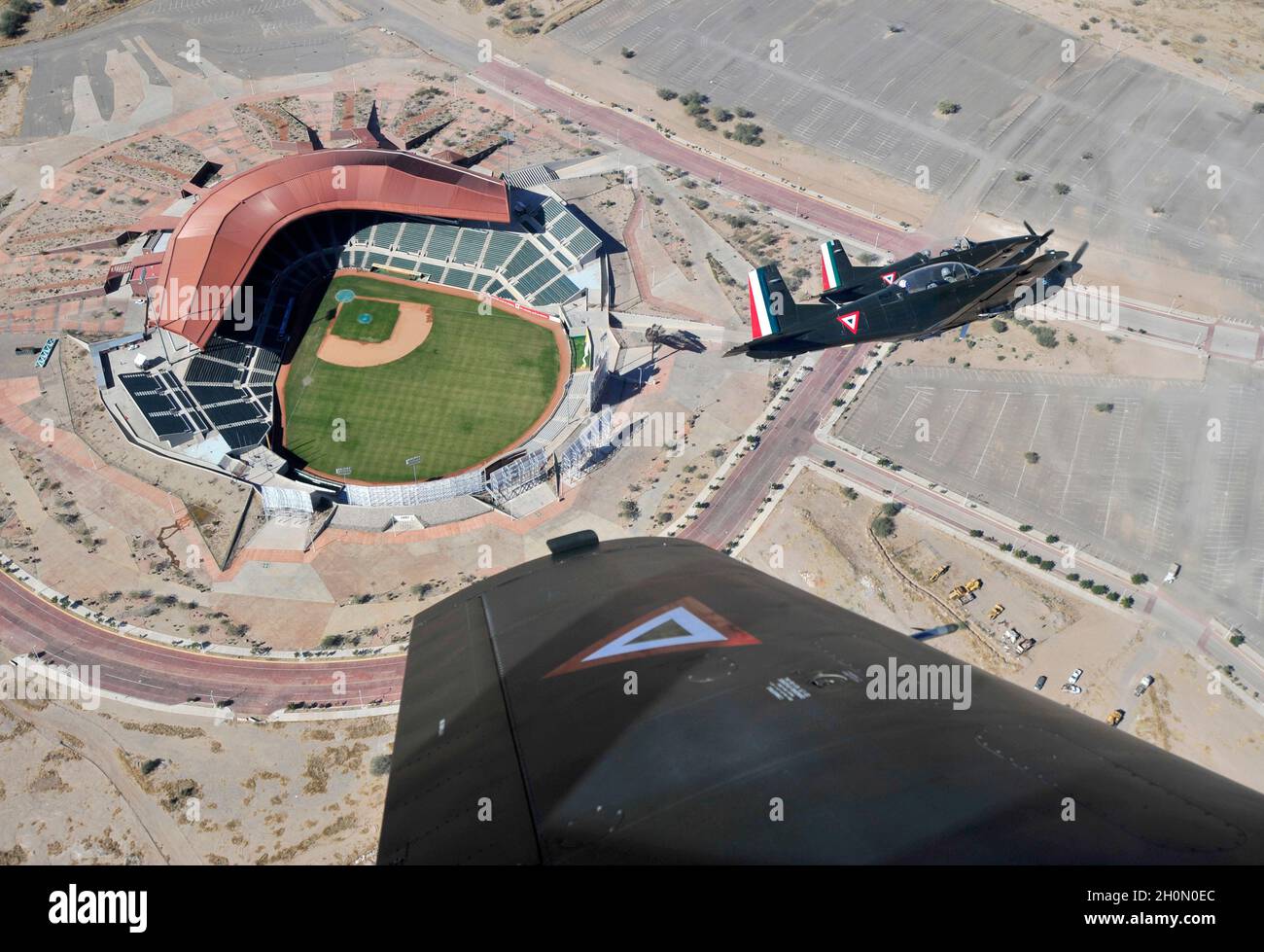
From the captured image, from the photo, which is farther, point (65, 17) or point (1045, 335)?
point (65, 17)

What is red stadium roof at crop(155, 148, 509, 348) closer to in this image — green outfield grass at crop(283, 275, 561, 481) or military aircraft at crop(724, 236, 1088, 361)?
green outfield grass at crop(283, 275, 561, 481)

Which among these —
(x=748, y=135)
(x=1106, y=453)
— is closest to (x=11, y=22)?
(x=748, y=135)

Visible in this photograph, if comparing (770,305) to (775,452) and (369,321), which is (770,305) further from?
(369,321)

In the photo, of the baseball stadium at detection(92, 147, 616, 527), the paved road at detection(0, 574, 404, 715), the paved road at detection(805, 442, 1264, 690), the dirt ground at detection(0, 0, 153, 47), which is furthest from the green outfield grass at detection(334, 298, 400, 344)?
the dirt ground at detection(0, 0, 153, 47)

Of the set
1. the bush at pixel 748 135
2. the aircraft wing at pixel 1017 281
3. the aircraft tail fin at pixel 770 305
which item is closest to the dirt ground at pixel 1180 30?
the bush at pixel 748 135

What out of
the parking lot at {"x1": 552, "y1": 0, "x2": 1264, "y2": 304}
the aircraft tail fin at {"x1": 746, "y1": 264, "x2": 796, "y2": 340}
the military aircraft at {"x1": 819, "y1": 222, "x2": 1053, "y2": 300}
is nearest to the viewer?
the aircraft tail fin at {"x1": 746, "y1": 264, "x2": 796, "y2": 340}
